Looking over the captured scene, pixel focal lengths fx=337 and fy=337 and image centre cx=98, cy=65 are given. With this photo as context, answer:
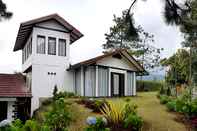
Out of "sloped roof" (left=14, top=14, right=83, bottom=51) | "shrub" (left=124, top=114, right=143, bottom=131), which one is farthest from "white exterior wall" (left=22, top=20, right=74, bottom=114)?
"shrub" (left=124, top=114, right=143, bottom=131)

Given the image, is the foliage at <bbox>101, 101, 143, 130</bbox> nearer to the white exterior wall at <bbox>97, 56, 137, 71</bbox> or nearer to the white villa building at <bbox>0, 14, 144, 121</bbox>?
the white villa building at <bbox>0, 14, 144, 121</bbox>

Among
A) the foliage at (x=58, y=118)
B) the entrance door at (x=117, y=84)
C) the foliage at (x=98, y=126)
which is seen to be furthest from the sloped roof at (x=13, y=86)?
the foliage at (x=98, y=126)

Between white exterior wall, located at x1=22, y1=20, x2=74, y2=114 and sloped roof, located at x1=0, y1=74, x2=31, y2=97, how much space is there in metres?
0.82

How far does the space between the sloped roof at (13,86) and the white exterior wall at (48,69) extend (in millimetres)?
818

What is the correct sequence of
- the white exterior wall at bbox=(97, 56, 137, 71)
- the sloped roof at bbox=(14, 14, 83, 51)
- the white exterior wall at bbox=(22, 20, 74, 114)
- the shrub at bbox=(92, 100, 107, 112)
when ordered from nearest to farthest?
the shrub at bbox=(92, 100, 107, 112), the sloped roof at bbox=(14, 14, 83, 51), the white exterior wall at bbox=(22, 20, 74, 114), the white exterior wall at bbox=(97, 56, 137, 71)

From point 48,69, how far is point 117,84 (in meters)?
5.40

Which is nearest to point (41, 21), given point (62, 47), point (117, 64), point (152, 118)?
point (62, 47)

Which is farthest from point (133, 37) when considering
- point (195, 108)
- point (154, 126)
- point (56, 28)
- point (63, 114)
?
point (56, 28)

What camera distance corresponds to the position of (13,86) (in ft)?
74.5

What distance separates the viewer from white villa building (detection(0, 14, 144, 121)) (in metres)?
22.3

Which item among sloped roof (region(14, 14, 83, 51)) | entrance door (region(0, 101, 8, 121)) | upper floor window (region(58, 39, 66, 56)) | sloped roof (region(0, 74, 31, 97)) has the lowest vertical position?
entrance door (region(0, 101, 8, 121))

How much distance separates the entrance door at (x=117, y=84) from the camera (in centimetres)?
2473

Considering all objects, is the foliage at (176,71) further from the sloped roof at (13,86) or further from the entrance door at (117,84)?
the sloped roof at (13,86)

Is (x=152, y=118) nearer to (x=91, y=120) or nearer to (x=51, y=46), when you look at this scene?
(x=91, y=120)
